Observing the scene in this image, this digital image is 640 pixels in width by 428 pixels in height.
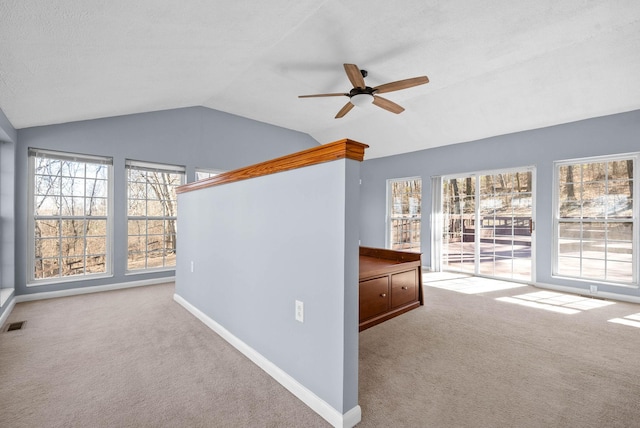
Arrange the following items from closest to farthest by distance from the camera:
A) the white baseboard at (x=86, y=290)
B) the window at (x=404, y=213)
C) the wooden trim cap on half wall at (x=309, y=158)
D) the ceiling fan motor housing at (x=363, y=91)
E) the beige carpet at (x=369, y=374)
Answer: the wooden trim cap on half wall at (x=309, y=158), the beige carpet at (x=369, y=374), the ceiling fan motor housing at (x=363, y=91), the white baseboard at (x=86, y=290), the window at (x=404, y=213)

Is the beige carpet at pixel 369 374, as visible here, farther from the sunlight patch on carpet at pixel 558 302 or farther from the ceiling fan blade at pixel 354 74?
the ceiling fan blade at pixel 354 74

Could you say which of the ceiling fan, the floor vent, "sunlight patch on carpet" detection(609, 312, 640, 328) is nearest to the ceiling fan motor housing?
the ceiling fan

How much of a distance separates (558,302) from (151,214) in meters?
6.19

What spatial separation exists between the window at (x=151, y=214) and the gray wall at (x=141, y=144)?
14cm

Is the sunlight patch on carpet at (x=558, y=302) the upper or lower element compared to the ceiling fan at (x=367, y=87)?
lower

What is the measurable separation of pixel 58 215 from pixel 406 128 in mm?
5881

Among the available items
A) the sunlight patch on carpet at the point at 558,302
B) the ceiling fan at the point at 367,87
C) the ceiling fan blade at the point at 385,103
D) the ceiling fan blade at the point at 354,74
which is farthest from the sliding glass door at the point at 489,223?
the ceiling fan blade at the point at 354,74

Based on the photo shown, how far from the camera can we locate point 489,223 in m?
5.23

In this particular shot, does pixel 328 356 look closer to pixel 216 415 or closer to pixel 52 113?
pixel 216 415

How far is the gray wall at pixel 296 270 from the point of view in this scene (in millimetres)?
1509

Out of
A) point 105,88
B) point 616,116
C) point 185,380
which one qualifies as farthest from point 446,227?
point 105,88

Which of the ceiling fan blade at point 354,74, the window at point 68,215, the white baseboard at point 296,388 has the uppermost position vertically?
the ceiling fan blade at point 354,74

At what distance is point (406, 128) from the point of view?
556cm

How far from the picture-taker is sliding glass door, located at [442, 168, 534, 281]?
4820 millimetres
